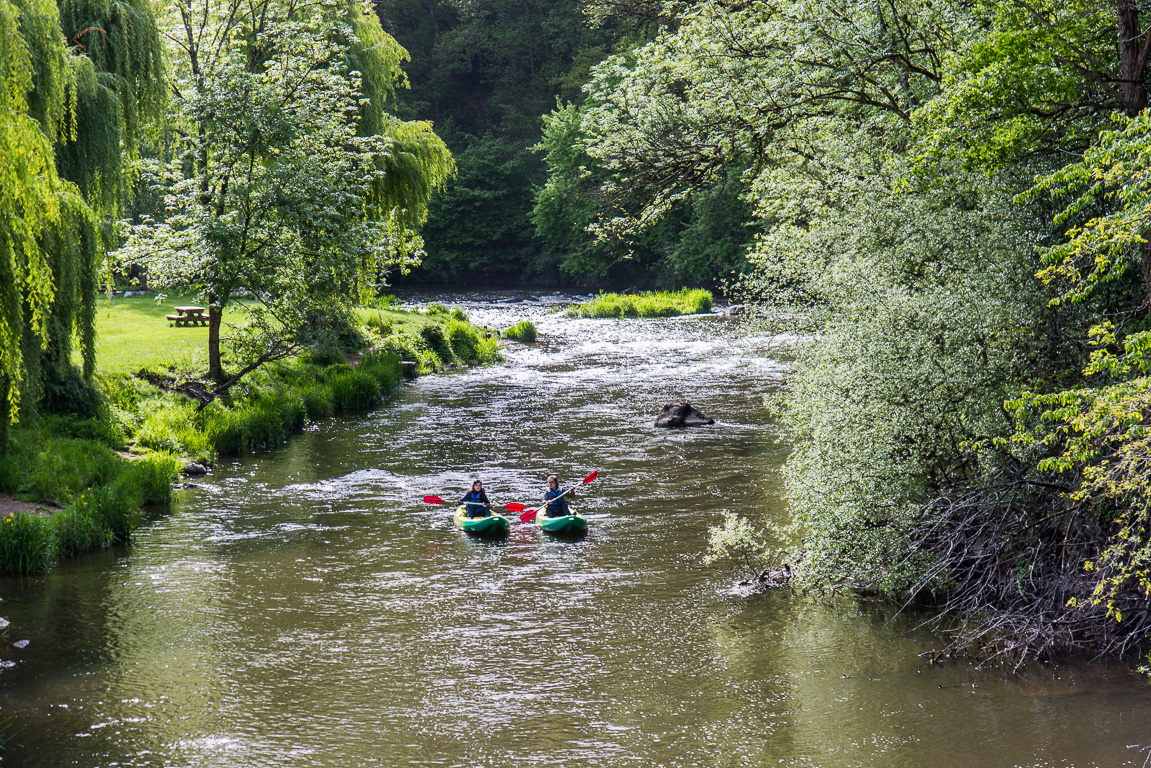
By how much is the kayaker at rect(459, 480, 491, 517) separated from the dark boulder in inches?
320

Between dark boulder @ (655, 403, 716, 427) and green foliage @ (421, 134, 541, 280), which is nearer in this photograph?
dark boulder @ (655, 403, 716, 427)

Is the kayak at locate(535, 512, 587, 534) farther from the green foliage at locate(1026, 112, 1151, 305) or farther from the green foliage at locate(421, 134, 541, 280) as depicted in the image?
the green foliage at locate(421, 134, 541, 280)

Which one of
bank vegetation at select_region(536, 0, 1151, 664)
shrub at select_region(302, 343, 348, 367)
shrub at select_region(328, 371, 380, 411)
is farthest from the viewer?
shrub at select_region(302, 343, 348, 367)

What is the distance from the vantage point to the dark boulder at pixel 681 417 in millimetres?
23984

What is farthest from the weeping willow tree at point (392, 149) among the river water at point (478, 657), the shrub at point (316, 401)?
the river water at point (478, 657)

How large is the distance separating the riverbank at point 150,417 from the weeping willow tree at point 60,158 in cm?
140

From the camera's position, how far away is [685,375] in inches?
1241

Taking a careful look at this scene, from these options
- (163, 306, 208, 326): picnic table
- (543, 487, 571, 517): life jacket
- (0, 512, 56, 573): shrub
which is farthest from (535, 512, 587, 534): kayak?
(163, 306, 208, 326): picnic table

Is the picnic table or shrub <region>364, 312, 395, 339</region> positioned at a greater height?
the picnic table

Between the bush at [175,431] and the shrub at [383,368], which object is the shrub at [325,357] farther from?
the bush at [175,431]

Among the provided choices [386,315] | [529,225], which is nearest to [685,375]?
[386,315]

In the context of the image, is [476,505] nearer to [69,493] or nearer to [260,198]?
[69,493]

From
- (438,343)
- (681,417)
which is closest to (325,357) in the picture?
(438,343)

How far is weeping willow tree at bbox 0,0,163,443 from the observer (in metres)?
10.2
